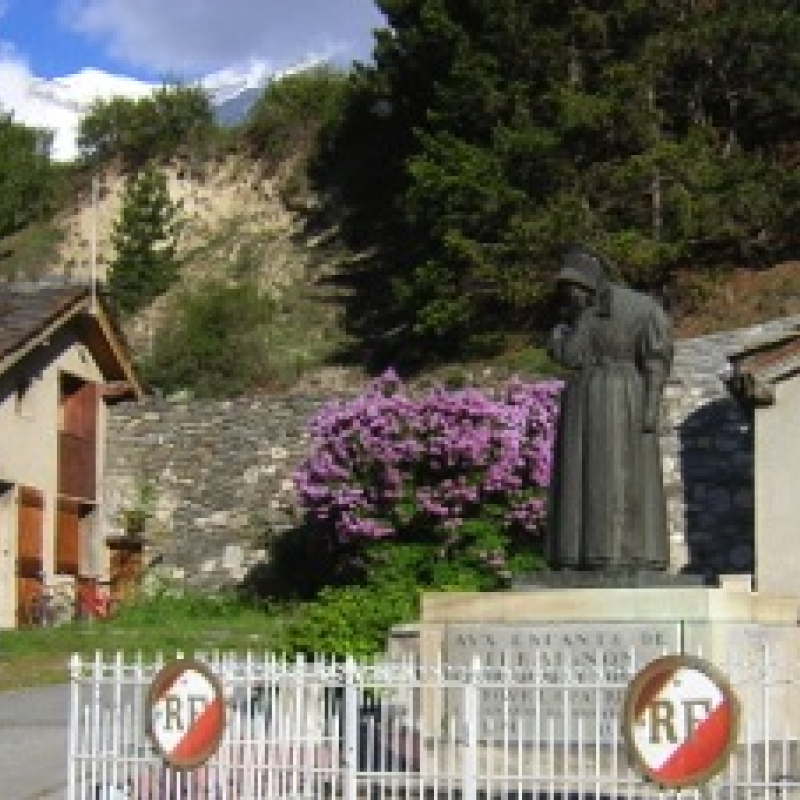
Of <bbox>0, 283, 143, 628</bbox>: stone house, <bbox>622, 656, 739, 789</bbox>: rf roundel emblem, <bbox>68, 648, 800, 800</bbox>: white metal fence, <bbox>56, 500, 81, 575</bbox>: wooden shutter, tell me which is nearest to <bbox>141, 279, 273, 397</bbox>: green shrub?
<bbox>0, 283, 143, 628</bbox>: stone house

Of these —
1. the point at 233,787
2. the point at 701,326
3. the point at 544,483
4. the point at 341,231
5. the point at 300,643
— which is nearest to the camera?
the point at 233,787

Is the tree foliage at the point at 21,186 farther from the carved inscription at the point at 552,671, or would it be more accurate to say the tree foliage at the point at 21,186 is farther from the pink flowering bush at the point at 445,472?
the carved inscription at the point at 552,671

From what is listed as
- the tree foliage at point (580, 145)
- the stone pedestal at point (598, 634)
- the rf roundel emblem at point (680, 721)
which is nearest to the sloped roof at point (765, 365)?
the tree foliage at point (580, 145)

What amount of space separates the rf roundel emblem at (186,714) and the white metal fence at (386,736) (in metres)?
0.38

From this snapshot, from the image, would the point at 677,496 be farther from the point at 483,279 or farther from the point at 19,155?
the point at 19,155

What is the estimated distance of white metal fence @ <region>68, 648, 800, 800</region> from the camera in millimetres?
9078

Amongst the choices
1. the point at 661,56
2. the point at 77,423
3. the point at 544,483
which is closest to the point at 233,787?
the point at 544,483

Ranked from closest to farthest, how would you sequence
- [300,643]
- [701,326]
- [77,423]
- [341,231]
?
[300,643]
[77,423]
[701,326]
[341,231]

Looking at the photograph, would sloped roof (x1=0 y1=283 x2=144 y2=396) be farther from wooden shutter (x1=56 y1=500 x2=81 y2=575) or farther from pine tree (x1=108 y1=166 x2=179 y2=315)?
pine tree (x1=108 y1=166 x2=179 y2=315)

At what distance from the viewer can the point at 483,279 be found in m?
31.8

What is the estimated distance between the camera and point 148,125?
48.5 meters

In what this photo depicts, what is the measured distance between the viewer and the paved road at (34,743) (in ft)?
41.4

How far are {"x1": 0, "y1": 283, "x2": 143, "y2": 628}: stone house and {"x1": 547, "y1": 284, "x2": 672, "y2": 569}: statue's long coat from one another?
56.0ft

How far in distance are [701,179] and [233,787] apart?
23.8 m
